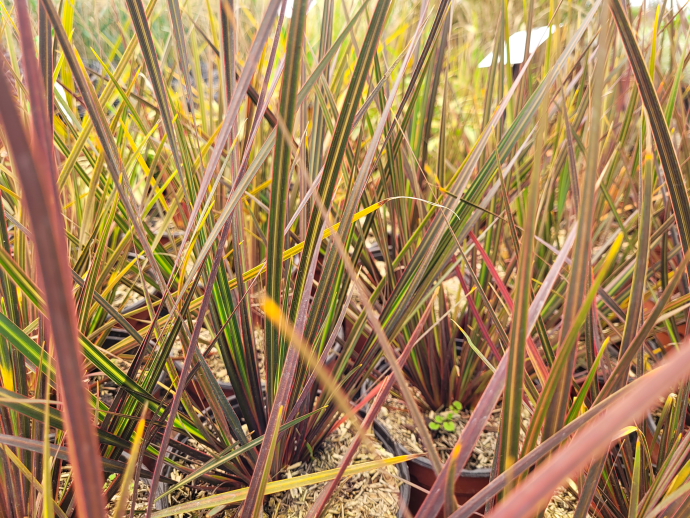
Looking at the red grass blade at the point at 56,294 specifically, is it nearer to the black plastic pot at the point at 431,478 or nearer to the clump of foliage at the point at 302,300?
the clump of foliage at the point at 302,300

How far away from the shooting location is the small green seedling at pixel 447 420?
750 mm

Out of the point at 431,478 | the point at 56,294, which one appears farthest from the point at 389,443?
the point at 56,294

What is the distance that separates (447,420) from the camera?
0.78m

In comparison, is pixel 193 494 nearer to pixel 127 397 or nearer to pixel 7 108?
pixel 127 397

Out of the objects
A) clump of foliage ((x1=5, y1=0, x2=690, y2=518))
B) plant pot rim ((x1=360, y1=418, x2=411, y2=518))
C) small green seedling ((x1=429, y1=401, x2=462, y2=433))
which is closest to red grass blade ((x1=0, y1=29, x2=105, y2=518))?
clump of foliage ((x1=5, y1=0, x2=690, y2=518))

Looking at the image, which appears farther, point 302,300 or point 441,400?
point 441,400

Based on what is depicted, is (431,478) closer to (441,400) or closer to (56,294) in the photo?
(441,400)

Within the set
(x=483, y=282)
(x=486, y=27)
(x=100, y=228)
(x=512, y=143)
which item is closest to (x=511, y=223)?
(x=512, y=143)

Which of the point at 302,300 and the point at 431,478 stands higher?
the point at 302,300

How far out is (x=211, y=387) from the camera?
0.50 meters

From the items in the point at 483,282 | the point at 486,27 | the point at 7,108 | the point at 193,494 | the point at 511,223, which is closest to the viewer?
the point at 7,108

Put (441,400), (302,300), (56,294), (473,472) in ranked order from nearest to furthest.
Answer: (56,294) → (302,300) → (473,472) → (441,400)

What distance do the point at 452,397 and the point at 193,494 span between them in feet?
1.54

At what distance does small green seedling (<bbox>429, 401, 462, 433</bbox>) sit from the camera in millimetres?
750
